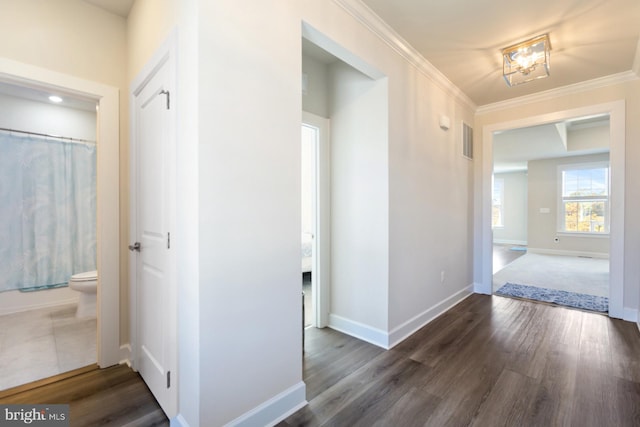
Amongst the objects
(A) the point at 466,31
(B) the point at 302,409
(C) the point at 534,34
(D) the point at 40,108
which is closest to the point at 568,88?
(C) the point at 534,34

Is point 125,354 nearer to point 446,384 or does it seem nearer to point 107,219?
point 107,219

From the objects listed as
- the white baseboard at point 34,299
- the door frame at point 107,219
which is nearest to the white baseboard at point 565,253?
the door frame at point 107,219

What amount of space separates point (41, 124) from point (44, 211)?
1.07 metres

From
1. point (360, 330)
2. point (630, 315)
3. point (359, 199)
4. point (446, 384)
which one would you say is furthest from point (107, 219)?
point (630, 315)

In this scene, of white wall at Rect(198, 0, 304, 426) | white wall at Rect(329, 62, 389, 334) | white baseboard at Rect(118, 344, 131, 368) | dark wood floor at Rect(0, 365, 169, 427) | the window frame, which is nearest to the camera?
white wall at Rect(198, 0, 304, 426)

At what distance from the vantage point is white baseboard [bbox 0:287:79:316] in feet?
10.6

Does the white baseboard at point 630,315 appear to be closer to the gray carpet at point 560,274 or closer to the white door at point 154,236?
the gray carpet at point 560,274

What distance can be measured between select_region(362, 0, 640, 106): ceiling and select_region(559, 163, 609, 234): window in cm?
552

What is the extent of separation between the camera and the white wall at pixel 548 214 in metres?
7.38

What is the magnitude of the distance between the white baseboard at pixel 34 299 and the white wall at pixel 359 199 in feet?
11.1

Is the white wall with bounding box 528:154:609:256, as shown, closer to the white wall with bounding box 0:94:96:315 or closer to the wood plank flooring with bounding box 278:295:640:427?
the wood plank flooring with bounding box 278:295:640:427

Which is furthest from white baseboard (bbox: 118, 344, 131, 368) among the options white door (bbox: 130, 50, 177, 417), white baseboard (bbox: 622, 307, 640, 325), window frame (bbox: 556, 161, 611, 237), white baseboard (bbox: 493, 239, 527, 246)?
white baseboard (bbox: 493, 239, 527, 246)

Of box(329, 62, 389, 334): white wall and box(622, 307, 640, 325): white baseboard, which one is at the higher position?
box(329, 62, 389, 334): white wall

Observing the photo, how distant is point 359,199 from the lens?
268 cm
